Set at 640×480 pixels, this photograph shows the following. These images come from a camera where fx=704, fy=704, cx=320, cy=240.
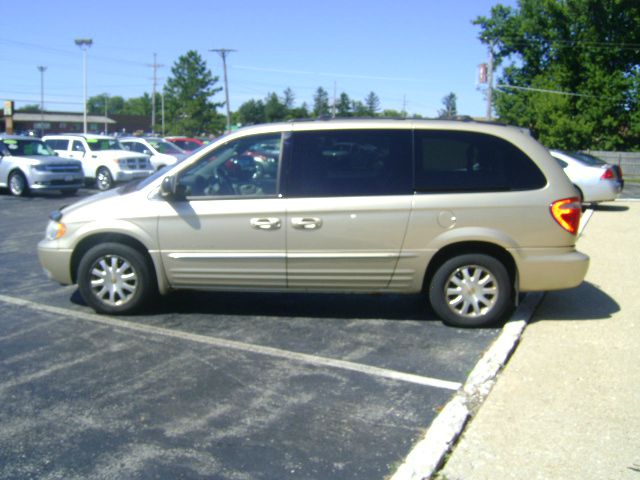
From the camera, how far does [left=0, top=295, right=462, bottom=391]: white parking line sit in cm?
520

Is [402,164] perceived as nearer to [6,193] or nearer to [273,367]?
[273,367]

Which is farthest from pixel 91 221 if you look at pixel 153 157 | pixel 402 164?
pixel 153 157

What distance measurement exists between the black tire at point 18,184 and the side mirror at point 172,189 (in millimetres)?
14888

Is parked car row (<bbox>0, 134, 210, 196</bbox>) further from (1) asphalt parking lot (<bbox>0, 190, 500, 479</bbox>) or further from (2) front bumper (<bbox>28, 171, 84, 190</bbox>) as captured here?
(1) asphalt parking lot (<bbox>0, 190, 500, 479</bbox>)

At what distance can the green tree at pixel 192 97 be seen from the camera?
286 ft

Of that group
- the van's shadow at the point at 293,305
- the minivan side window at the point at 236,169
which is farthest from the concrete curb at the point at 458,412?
the minivan side window at the point at 236,169

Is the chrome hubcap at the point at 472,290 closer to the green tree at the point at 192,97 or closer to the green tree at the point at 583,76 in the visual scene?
the green tree at the point at 583,76

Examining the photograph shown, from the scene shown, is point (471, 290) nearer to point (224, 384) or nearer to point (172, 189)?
point (224, 384)

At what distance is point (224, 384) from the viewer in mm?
5059

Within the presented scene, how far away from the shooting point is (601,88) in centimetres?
4609

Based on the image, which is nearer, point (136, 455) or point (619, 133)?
point (136, 455)

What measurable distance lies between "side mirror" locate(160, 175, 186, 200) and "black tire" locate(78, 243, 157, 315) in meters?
0.66

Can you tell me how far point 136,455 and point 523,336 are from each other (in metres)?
3.60

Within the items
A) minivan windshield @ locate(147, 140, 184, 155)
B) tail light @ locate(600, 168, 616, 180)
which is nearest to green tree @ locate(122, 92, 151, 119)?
minivan windshield @ locate(147, 140, 184, 155)
